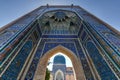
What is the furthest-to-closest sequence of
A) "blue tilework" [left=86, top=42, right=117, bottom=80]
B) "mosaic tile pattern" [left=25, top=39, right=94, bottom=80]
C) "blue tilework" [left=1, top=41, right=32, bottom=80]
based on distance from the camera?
"mosaic tile pattern" [left=25, top=39, right=94, bottom=80] < "blue tilework" [left=86, top=42, right=117, bottom=80] < "blue tilework" [left=1, top=41, right=32, bottom=80]

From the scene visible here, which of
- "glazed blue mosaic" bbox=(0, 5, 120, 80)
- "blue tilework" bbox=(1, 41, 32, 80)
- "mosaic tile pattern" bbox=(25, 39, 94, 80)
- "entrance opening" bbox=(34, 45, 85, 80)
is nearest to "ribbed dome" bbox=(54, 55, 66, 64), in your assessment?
"glazed blue mosaic" bbox=(0, 5, 120, 80)

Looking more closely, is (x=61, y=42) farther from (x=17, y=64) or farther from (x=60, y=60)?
(x=60, y=60)

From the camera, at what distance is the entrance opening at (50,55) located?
13.4ft

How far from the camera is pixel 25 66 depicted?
13.2 ft

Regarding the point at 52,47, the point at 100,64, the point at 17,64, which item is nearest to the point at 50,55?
the point at 52,47

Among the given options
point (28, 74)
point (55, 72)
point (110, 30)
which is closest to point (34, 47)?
point (28, 74)

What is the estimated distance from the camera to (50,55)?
500 centimetres

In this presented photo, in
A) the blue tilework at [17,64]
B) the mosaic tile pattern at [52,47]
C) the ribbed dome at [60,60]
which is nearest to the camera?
the blue tilework at [17,64]

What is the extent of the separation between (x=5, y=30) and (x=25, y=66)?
141 cm

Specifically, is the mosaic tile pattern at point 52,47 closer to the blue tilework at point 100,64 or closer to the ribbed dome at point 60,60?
the blue tilework at point 100,64

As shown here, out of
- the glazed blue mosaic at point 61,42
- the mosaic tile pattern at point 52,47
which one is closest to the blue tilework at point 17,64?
the glazed blue mosaic at point 61,42

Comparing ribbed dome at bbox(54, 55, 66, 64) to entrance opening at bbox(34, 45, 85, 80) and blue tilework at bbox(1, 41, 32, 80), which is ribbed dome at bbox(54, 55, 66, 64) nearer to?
entrance opening at bbox(34, 45, 85, 80)

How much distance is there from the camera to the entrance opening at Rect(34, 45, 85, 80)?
4097mm

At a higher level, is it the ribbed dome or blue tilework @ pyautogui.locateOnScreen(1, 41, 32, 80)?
the ribbed dome
